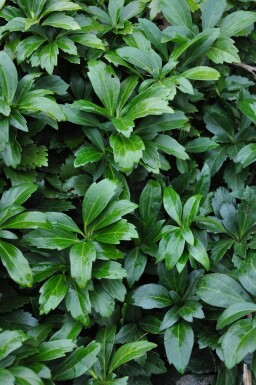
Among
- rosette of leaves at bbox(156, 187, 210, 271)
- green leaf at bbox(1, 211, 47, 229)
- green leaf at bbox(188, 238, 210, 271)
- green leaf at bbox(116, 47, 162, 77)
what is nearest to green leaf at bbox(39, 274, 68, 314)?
green leaf at bbox(1, 211, 47, 229)

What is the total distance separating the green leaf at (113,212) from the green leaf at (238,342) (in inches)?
20.1

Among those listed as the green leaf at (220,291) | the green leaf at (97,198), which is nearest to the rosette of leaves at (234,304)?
the green leaf at (220,291)

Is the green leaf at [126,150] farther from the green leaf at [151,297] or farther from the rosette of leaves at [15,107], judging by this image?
the green leaf at [151,297]

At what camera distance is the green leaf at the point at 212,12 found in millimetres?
2010

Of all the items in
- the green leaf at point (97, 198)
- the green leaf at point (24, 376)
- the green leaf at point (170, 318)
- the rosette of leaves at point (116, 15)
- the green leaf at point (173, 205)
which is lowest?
the green leaf at point (170, 318)

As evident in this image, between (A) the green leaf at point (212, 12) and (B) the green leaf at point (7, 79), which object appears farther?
(A) the green leaf at point (212, 12)

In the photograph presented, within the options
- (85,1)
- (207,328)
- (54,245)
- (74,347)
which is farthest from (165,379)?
(85,1)

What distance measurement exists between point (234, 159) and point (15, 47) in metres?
1.00

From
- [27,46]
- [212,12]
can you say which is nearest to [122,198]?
[27,46]

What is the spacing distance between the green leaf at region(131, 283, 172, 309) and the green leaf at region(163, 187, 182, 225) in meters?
0.25

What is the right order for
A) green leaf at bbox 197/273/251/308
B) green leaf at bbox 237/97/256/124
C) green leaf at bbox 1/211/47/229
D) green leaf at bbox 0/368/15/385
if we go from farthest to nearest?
green leaf at bbox 237/97/256/124 < green leaf at bbox 197/273/251/308 < green leaf at bbox 1/211/47/229 < green leaf at bbox 0/368/15/385

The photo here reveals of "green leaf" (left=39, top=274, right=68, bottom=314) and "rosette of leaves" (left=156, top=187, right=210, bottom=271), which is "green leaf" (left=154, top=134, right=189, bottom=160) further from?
"green leaf" (left=39, top=274, right=68, bottom=314)

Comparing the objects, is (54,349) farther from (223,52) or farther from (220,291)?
(223,52)

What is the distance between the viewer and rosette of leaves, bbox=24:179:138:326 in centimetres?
151
